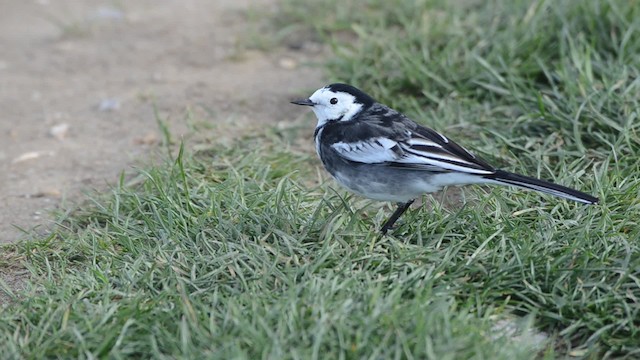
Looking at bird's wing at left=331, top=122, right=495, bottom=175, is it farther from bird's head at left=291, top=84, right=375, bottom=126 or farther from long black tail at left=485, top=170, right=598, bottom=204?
bird's head at left=291, top=84, right=375, bottom=126

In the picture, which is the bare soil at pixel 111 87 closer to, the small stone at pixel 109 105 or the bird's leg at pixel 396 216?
the small stone at pixel 109 105

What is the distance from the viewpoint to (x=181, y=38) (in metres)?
8.02

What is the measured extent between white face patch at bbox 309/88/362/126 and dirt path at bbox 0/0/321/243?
4.78ft

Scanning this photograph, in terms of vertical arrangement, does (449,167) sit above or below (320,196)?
above

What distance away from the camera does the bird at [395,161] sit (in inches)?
164

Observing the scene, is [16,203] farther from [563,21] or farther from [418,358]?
[563,21]

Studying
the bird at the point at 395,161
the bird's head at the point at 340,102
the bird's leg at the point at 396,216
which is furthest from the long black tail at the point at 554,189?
the bird's head at the point at 340,102

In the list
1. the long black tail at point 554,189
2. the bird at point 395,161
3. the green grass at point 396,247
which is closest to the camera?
the green grass at point 396,247

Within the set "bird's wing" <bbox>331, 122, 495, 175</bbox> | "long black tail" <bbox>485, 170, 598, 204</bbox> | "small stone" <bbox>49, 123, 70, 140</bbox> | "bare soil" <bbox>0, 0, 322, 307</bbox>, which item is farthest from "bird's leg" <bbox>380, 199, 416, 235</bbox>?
"small stone" <bbox>49, 123, 70, 140</bbox>

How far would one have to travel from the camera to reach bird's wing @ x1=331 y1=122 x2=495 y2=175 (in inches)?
164

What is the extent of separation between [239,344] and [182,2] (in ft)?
19.6

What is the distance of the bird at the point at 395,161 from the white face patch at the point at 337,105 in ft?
0.42

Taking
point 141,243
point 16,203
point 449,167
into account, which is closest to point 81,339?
point 141,243

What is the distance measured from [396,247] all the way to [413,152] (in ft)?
1.48
